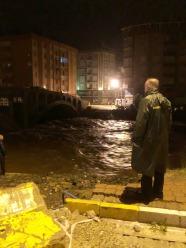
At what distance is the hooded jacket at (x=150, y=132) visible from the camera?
A: 476 centimetres

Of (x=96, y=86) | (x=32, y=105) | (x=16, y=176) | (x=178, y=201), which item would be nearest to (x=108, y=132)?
(x=32, y=105)

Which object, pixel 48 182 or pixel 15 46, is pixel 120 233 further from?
pixel 15 46

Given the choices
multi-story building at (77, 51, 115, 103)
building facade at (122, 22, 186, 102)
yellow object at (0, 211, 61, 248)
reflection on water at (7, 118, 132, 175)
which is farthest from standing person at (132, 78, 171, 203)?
multi-story building at (77, 51, 115, 103)

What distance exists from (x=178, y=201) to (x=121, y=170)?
29.7ft

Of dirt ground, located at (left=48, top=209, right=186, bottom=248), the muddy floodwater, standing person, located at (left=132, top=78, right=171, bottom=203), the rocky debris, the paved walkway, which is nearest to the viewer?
dirt ground, located at (left=48, top=209, right=186, bottom=248)

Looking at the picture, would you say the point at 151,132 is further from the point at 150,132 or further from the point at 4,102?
the point at 4,102

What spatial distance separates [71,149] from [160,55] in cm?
2283

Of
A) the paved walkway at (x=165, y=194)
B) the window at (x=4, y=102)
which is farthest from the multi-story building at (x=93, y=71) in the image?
the paved walkway at (x=165, y=194)

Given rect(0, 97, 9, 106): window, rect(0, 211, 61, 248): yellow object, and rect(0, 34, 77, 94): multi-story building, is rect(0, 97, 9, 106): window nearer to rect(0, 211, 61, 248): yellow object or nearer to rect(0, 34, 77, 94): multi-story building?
rect(0, 34, 77, 94): multi-story building

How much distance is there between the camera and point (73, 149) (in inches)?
805

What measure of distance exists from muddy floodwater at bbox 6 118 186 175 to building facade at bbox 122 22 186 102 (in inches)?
350

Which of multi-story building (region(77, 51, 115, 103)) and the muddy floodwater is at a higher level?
multi-story building (region(77, 51, 115, 103))

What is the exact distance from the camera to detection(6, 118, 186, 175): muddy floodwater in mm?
14969

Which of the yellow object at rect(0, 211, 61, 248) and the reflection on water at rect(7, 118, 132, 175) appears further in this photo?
the reflection on water at rect(7, 118, 132, 175)
